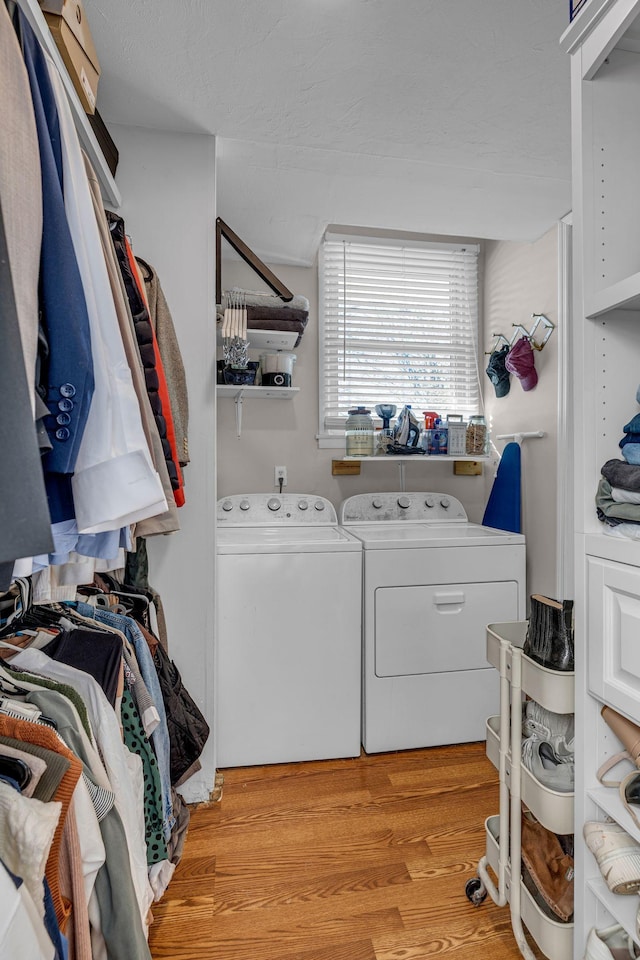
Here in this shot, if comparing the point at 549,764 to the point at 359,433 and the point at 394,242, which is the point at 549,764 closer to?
the point at 359,433

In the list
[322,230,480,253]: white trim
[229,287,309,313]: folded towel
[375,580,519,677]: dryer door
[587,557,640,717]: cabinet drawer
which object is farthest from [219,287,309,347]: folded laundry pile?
[587,557,640,717]: cabinet drawer

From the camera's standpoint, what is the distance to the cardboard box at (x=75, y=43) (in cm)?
105

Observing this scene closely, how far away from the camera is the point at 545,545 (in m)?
2.44

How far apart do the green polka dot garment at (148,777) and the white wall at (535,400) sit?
1.85 m

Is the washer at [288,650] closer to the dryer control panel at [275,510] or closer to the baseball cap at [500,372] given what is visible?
the dryer control panel at [275,510]

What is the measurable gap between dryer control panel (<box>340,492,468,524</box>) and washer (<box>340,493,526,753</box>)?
53cm

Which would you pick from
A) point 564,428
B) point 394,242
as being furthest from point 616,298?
point 394,242

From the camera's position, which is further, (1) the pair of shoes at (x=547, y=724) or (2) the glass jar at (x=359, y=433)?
(2) the glass jar at (x=359, y=433)

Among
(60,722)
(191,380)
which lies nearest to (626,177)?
(191,380)

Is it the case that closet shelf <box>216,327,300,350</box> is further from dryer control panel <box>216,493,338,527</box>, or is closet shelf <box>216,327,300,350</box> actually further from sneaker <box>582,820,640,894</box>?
sneaker <box>582,820,640,894</box>

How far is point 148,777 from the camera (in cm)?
121

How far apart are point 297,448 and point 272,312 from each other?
2.60ft

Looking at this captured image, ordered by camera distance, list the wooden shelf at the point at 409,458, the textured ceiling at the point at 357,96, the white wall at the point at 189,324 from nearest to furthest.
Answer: the textured ceiling at the point at 357,96, the white wall at the point at 189,324, the wooden shelf at the point at 409,458

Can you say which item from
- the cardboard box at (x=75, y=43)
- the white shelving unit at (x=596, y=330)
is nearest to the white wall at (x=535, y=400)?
the white shelving unit at (x=596, y=330)
